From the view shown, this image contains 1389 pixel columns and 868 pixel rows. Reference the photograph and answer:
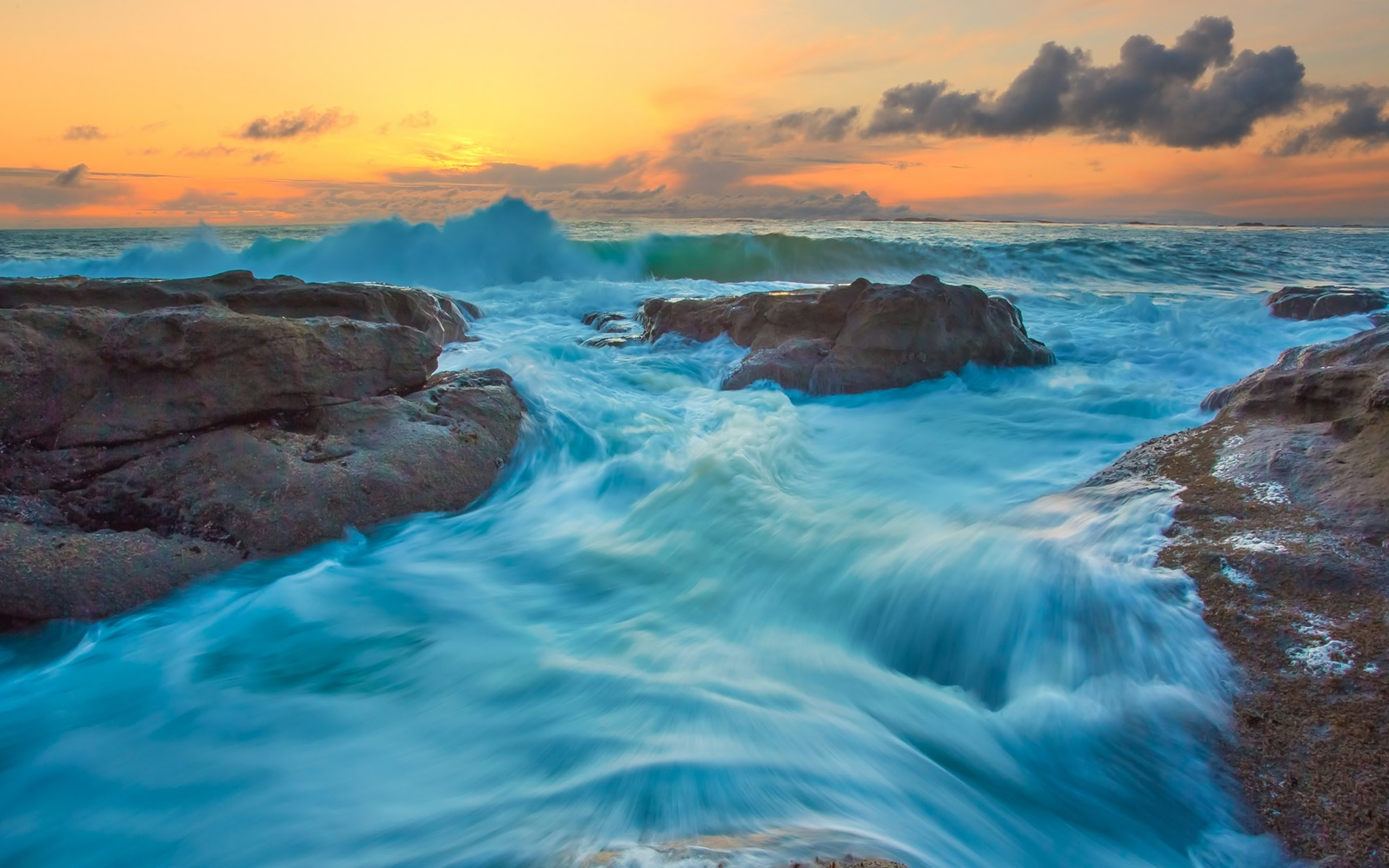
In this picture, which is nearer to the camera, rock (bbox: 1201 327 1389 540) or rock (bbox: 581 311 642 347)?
rock (bbox: 1201 327 1389 540)

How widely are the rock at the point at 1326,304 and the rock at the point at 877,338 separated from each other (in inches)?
239

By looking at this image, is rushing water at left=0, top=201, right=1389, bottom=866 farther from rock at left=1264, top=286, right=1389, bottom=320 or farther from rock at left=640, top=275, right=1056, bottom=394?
rock at left=1264, top=286, right=1389, bottom=320

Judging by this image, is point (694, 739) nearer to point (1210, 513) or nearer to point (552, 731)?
point (552, 731)

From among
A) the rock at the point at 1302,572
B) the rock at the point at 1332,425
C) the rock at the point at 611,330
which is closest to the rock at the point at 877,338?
the rock at the point at 611,330

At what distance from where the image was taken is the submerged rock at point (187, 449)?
3174mm

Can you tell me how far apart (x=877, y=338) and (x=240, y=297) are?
18.9 ft

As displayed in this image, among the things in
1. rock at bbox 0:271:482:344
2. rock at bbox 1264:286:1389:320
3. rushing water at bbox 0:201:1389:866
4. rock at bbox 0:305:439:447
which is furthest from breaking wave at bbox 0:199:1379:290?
rushing water at bbox 0:201:1389:866

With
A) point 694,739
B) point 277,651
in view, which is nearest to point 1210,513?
point 694,739

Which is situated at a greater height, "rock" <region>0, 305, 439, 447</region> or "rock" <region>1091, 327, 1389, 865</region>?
"rock" <region>0, 305, 439, 447</region>

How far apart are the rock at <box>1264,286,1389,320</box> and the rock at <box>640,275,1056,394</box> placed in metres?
6.08

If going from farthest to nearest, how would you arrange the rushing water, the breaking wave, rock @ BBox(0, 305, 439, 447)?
the breaking wave → rock @ BBox(0, 305, 439, 447) → the rushing water

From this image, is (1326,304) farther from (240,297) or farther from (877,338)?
(240,297)

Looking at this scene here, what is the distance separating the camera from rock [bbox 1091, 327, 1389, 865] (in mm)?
1930

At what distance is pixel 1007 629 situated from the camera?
3.02 meters
